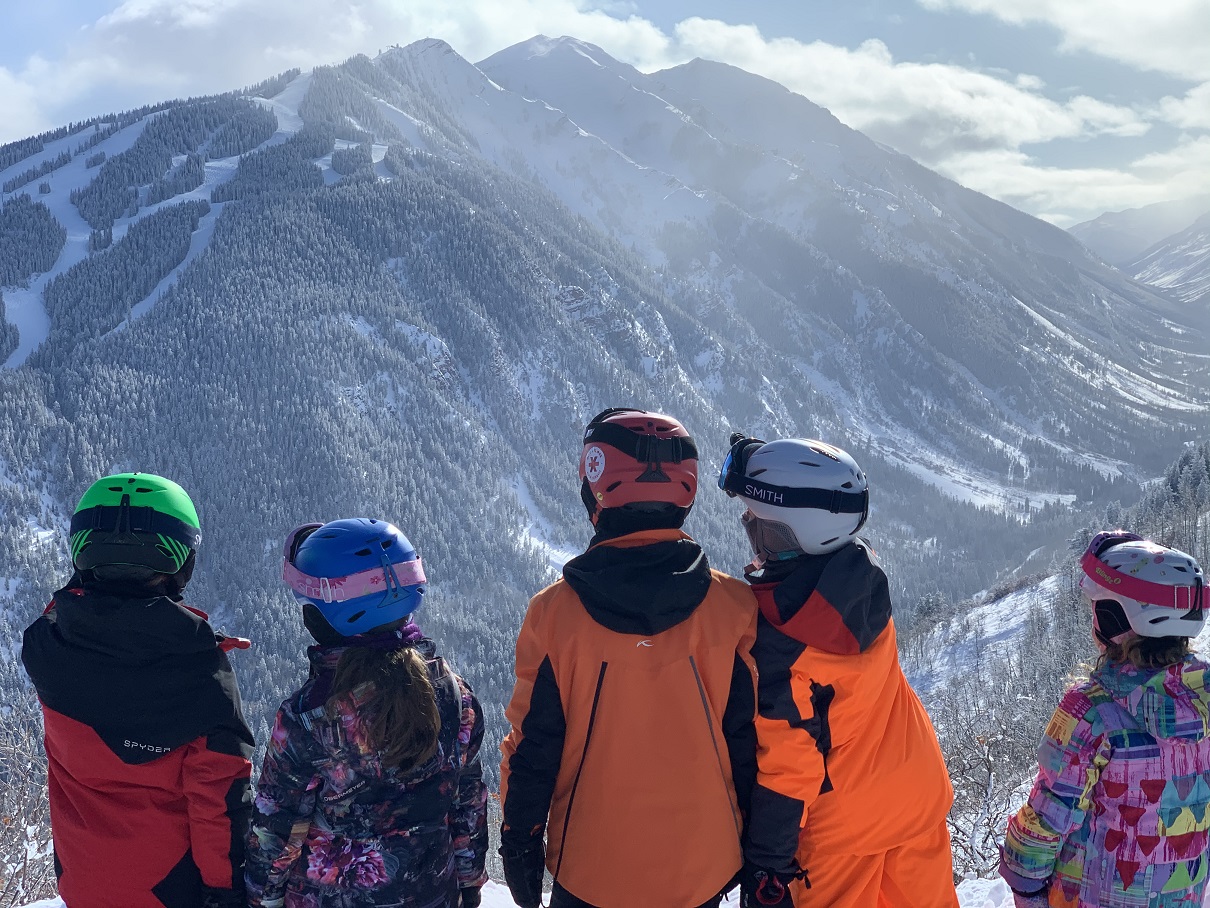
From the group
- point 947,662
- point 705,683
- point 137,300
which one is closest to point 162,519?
point 705,683

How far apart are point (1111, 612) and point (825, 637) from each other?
1.47 meters

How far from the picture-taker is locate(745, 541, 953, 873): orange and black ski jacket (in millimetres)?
3412

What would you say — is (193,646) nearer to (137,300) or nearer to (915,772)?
(915,772)

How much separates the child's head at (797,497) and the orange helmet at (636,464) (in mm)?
282

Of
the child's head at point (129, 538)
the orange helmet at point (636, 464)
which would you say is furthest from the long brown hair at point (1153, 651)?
the child's head at point (129, 538)

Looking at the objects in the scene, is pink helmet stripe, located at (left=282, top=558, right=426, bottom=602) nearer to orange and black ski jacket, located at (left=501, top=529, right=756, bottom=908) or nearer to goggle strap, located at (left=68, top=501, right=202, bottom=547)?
goggle strap, located at (left=68, top=501, right=202, bottom=547)

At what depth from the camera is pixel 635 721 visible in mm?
3424

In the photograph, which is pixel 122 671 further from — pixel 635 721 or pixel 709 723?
pixel 709 723

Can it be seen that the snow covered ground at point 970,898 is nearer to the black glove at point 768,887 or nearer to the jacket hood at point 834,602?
the black glove at point 768,887

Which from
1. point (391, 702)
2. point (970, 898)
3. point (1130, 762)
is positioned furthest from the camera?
point (970, 898)

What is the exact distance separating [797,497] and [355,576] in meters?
1.96

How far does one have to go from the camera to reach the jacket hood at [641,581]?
333 centimetres

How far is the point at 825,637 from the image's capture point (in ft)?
11.1

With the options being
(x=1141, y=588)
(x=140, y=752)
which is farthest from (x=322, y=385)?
(x=1141, y=588)
